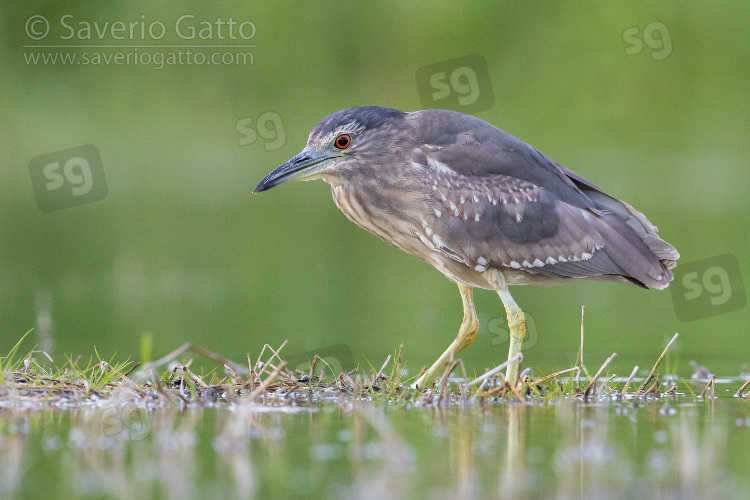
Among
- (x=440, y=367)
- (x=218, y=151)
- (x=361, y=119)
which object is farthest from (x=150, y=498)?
(x=218, y=151)

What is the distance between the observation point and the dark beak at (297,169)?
25.1 feet

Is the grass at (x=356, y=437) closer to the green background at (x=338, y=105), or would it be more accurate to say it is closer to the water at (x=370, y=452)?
the water at (x=370, y=452)

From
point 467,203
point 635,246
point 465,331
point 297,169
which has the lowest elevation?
point 465,331

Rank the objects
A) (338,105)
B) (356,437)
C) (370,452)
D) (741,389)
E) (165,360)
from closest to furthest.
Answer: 1. (370,452)
2. (356,437)
3. (165,360)
4. (741,389)
5. (338,105)

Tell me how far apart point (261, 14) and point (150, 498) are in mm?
18110

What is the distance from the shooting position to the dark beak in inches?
301

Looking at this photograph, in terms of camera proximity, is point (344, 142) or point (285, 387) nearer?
point (285, 387)

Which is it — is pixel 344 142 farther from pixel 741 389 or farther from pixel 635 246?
pixel 741 389

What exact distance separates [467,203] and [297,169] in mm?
1115

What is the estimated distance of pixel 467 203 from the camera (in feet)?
25.0

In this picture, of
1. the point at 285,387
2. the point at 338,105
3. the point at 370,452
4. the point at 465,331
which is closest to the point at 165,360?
the point at 370,452

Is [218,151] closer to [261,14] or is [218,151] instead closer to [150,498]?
[261,14]

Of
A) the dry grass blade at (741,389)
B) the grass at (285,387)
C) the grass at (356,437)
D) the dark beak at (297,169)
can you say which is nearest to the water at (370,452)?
the grass at (356,437)

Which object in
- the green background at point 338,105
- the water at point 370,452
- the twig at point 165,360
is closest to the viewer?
the water at point 370,452
